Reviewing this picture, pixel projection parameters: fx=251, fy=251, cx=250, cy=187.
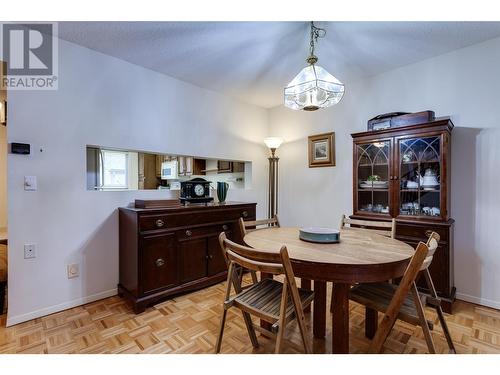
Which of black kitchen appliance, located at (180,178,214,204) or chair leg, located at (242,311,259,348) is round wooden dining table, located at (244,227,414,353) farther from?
black kitchen appliance, located at (180,178,214,204)

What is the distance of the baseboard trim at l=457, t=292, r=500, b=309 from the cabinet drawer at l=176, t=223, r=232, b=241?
236 cm

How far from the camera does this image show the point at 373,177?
8.87 feet

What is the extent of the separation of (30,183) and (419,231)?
11.0 feet

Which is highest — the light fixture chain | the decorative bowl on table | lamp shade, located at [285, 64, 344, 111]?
the light fixture chain

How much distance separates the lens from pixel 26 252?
2.01 m

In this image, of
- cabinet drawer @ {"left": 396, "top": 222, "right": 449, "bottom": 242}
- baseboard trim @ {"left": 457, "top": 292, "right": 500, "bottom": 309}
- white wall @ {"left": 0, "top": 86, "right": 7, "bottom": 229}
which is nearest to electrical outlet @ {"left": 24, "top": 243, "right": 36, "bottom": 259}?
white wall @ {"left": 0, "top": 86, "right": 7, "bottom": 229}

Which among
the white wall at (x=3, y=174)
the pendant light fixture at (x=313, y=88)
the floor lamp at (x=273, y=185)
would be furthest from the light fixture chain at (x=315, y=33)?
the white wall at (x=3, y=174)

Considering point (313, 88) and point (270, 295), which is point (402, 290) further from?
point (313, 88)

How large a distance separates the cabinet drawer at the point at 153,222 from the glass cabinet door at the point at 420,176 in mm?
2263

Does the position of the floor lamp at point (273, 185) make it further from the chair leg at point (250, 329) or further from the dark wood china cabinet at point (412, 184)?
the chair leg at point (250, 329)

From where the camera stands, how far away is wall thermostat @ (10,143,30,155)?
6.33 feet
